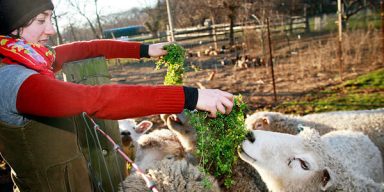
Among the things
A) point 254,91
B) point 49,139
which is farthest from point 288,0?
point 49,139

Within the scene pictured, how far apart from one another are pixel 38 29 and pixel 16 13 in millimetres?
151

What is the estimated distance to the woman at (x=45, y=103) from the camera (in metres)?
1.57

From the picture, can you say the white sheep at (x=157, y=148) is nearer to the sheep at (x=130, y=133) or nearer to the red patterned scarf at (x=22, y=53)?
the sheep at (x=130, y=133)

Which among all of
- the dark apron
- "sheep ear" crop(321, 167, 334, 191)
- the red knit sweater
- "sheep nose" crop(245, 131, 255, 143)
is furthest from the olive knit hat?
"sheep ear" crop(321, 167, 334, 191)

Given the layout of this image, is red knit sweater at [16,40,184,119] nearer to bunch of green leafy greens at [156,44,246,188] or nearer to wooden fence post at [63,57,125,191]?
bunch of green leafy greens at [156,44,246,188]

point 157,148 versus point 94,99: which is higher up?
point 94,99

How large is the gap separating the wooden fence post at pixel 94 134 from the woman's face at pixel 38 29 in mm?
669

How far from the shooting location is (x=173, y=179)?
259cm

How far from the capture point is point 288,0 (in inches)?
914

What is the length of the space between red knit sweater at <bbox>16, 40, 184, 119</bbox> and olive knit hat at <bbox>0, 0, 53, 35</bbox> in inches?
14.8

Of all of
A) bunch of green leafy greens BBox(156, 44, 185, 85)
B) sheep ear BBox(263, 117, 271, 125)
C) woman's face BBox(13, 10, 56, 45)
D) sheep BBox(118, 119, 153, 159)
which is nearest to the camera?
woman's face BBox(13, 10, 56, 45)

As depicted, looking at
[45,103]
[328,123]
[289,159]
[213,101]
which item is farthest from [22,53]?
[328,123]

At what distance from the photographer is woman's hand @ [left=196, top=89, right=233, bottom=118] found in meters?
1.64

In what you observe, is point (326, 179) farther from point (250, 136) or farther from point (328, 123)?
point (328, 123)
